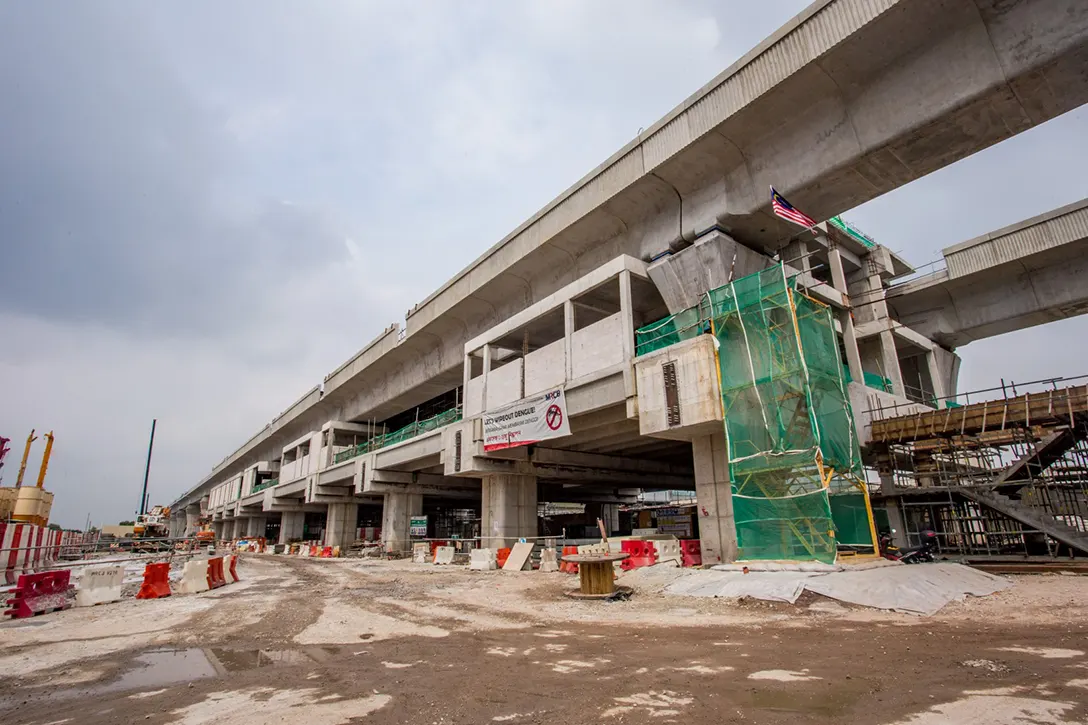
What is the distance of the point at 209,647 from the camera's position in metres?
7.59

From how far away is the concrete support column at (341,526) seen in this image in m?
40.9

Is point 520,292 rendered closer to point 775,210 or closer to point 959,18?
point 775,210

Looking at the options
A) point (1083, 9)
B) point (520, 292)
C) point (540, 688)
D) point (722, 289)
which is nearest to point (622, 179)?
point (722, 289)

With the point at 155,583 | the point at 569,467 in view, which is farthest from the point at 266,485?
the point at 155,583

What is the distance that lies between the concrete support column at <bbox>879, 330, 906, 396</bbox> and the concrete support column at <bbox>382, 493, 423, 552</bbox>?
27158 millimetres

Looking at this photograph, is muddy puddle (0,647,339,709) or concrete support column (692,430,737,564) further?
concrete support column (692,430,737,564)

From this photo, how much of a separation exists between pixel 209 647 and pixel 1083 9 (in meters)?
17.7

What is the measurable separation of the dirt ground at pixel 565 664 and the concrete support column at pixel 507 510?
12894 mm

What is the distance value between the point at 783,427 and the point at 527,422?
919 cm

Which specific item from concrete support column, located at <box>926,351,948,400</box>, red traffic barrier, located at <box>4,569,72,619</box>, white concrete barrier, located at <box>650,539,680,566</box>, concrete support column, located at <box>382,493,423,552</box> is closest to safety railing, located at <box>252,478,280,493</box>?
concrete support column, located at <box>382,493,423,552</box>

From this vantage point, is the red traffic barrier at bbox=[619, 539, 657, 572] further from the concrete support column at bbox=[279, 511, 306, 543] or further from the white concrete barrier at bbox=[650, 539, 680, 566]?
the concrete support column at bbox=[279, 511, 306, 543]

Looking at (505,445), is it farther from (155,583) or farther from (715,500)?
(155,583)

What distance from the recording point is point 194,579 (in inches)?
577

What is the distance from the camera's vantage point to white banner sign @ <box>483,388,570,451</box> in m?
18.6
